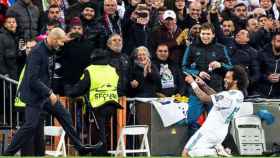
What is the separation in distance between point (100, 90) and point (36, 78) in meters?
2.30

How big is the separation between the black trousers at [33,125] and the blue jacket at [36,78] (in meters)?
0.14

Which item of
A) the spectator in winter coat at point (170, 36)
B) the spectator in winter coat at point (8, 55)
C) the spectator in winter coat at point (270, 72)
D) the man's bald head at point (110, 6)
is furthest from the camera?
the spectator in winter coat at point (270, 72)

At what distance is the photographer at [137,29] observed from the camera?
2031 cm

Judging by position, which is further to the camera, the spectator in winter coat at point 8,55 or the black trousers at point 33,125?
the spectator in winter coat at point 8,55

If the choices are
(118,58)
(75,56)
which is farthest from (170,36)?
(75,56)

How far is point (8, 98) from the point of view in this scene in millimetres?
Result: 18828

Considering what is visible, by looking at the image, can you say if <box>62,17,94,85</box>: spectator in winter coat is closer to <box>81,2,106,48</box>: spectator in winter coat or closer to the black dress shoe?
<box>81,2,106,48</box>: spectator in winter coat

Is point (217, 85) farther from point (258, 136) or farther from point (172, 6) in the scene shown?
point (172, 6)

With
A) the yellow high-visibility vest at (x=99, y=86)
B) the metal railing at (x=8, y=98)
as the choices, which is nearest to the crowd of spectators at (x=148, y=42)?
the metal railing at (x=8, y=98)

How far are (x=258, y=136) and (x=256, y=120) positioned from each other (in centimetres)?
30

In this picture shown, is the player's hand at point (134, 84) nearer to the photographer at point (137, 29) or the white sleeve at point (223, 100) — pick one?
→ the photographer at point (137, 29)

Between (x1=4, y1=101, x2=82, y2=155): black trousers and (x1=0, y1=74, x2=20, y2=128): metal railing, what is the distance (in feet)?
7.18

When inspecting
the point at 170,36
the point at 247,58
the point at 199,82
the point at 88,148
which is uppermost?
the point at 170,36

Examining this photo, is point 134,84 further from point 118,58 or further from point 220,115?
point 220,115
